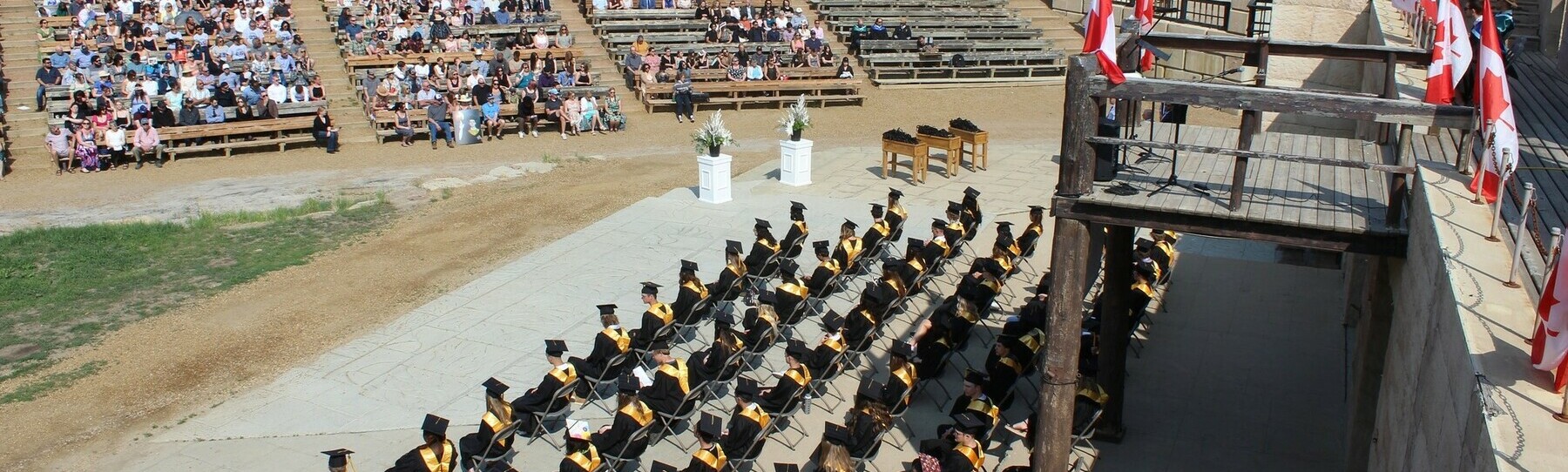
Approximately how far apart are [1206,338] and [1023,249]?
7.53 feet

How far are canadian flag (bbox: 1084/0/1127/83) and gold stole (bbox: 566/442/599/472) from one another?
178 inches

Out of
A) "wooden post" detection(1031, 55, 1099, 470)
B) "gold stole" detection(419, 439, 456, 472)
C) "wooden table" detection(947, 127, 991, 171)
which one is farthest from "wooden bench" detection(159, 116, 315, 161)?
"wooden post" detection(1031, 55, 1099, 470)

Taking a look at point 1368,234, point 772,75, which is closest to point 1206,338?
point 1368,234

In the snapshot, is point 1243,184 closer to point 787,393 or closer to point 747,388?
point 747,388

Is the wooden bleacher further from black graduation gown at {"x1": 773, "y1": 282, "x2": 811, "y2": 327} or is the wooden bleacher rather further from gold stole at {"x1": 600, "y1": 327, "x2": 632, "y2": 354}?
gold stole at {"x1": 600, "y1": 327, "x2": 632, "y2": 354}

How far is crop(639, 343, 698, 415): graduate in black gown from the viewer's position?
1003cm

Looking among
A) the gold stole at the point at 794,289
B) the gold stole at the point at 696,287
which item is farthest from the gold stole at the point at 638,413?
the gold stole at the point at 794,289

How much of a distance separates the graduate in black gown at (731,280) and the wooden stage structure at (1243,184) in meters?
4.89

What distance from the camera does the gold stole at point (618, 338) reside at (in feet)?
35.8

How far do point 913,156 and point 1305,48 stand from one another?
9.79 m

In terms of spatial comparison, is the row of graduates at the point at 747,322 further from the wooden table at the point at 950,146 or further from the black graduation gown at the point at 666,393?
the wooden table at the point at 950,146

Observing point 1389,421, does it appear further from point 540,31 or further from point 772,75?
point 540,31

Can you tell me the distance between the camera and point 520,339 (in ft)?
41.2

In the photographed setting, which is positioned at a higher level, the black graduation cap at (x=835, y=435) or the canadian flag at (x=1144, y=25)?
the canadian flag at (x=1144, y=25)
